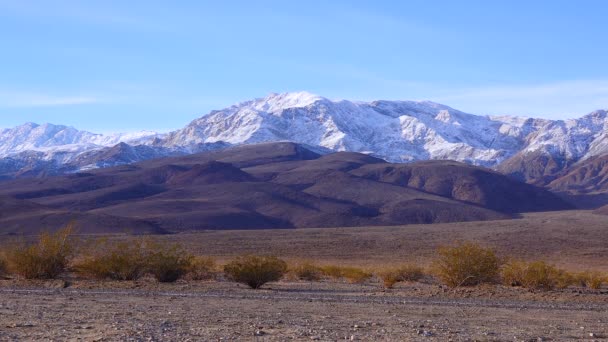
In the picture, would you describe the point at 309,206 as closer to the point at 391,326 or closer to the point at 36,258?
the point at 36,258

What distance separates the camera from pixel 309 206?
476 feet

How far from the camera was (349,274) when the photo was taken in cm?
4038

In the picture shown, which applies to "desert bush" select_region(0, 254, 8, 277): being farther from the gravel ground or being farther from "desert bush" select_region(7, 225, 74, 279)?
the gravel ground

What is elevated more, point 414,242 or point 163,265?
point 163,265

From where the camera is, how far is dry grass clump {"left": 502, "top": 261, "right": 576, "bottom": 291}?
32.9 metres

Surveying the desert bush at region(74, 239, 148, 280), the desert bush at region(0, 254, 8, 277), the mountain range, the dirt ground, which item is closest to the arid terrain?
the desert bush at region(74, 239, 148, 280)

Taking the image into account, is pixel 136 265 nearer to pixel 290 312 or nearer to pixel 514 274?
pixel 290 312

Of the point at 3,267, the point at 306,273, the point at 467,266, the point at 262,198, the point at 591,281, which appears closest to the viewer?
the point at 467,266

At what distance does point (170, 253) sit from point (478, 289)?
11.6 metres

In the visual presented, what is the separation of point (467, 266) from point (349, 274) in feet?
25.2

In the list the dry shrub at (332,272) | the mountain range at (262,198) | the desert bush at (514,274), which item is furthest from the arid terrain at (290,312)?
the mountain range at (262,198)

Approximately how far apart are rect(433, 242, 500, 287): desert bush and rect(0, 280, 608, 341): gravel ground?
1868 mm

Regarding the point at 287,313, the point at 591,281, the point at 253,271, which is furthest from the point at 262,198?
the point at 287,313

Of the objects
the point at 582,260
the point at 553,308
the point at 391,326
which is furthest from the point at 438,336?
the point at 582,260
